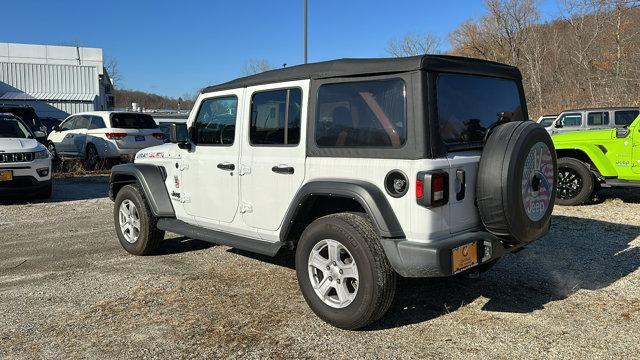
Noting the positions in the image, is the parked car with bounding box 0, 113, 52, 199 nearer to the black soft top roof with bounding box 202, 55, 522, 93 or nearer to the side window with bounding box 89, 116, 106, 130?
the side window with bounding box 89, 116, 106, 130

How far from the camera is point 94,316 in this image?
389 cm

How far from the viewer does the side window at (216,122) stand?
4504mm

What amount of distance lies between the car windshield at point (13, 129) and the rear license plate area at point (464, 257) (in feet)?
31.1

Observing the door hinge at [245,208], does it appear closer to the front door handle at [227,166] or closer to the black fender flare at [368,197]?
the front door handle at [227,166]

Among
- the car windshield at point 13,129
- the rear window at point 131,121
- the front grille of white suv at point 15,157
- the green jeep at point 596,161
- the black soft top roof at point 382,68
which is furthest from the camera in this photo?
the rear window at point 131,121

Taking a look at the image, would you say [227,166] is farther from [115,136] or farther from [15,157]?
[115,136]

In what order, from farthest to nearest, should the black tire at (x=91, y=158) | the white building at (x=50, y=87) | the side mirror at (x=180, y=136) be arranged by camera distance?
the white building at (x=50, y=87) < the black tire at (x=91, y=158) < the side mirror at (x=180, y=136)

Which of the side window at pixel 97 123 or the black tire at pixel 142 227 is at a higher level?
the side window at pixel 97 123

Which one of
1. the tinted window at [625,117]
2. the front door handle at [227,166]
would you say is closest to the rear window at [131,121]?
the front door handle at [227,166]

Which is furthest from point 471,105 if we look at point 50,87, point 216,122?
point 50,87

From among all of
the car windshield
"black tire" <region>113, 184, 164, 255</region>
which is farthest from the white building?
"black tire" <region>113, 184, 164, 255</region>

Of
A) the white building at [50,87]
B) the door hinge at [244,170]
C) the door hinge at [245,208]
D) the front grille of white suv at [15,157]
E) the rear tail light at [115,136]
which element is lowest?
the door hinge at [245,208]

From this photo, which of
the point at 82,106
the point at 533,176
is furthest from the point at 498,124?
the point at 82,106

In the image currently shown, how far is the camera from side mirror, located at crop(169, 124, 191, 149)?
4.89m
